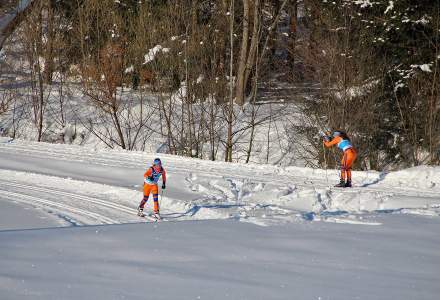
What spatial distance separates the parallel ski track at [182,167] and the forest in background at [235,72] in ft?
15.3

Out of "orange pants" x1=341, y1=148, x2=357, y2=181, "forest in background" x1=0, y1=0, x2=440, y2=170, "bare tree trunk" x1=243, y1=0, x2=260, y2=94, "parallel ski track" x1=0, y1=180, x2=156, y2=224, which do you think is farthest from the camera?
"bare tree trunk" x1=243, y1=0, x2=260, y2=94

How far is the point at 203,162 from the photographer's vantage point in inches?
824

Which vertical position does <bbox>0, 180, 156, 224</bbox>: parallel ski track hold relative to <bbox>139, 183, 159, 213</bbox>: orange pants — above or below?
below

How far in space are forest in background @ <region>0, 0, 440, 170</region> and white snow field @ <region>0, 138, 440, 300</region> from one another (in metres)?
5.85

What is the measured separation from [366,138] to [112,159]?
358 inches

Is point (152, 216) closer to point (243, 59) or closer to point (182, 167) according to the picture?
point (182, 167)

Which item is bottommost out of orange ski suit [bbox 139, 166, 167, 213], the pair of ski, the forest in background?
the pair of ski

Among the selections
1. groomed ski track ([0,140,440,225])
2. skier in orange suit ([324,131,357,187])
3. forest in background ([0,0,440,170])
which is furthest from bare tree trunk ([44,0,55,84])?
skier in orange suit ([324,131,357,187])

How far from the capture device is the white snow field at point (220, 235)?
7.79 m

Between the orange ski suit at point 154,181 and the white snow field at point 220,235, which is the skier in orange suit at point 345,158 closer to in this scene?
the white snow field at point 220,235

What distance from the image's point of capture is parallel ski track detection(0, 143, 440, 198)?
16886 mm

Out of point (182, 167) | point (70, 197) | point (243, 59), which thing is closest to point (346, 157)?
point (182, 167)

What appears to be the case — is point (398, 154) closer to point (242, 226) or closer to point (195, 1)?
point (195, 1)

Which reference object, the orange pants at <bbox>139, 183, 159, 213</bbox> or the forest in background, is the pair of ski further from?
the forest in background
